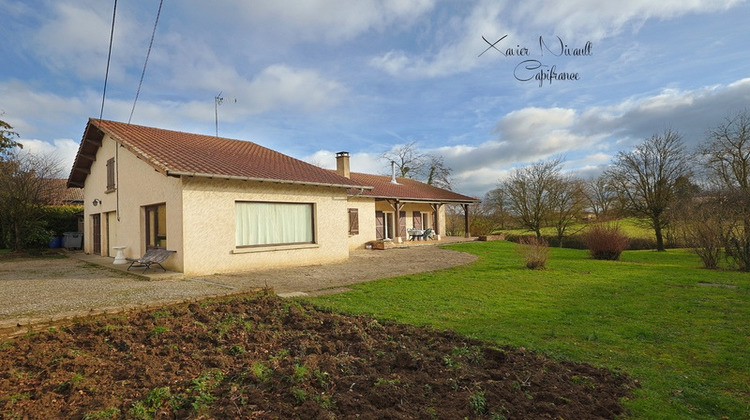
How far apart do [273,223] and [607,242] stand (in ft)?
46.7

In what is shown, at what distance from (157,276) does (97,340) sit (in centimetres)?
542

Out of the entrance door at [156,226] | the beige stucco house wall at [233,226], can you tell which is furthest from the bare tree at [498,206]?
the entrance door at [156,226]

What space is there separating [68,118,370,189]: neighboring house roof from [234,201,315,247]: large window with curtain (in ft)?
3.23

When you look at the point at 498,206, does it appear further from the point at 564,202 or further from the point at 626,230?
the point at 626,230

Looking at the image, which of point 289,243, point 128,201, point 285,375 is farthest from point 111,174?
point 285,375

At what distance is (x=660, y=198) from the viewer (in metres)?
24.4

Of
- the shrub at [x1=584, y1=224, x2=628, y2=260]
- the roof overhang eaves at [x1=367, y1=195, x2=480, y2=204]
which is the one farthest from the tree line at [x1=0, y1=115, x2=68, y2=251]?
the shrub at [x1=584, y1=224, x2=628, y2=260]

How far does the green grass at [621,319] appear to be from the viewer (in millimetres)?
3490

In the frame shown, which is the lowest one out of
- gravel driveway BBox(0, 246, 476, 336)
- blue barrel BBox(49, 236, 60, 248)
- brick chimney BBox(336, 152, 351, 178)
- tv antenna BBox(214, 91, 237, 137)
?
gravel driveway BBox(0, 246, 476, 336)

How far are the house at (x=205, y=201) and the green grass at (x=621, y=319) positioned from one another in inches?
180

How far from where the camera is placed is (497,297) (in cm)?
770

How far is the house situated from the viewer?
10484 mm

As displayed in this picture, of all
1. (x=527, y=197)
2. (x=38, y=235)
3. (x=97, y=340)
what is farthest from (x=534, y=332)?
(x=527, y=197)

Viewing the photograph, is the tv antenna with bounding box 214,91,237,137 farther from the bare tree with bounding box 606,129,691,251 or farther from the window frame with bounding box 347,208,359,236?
the bare tree with bounding box 606,129,691,251
